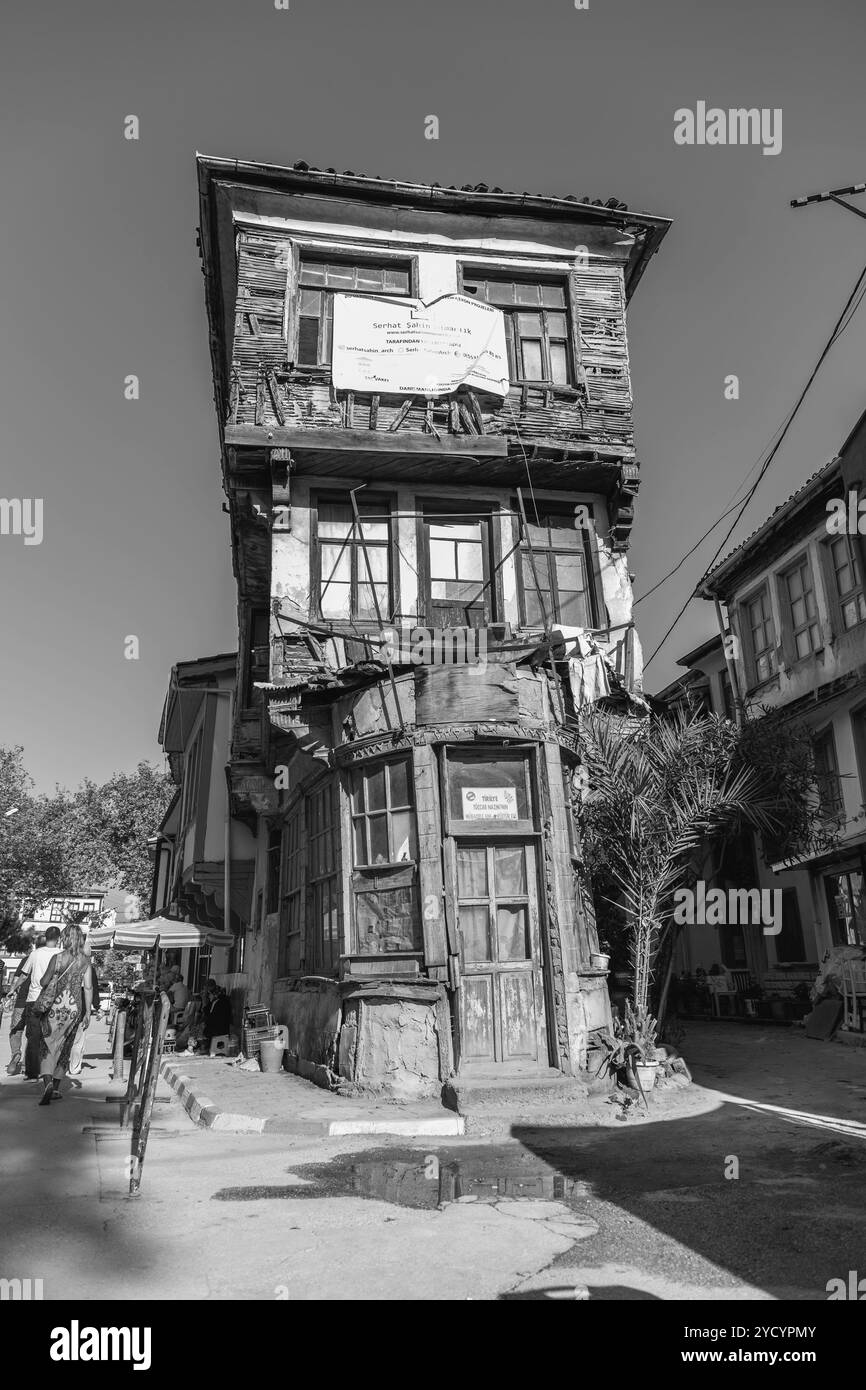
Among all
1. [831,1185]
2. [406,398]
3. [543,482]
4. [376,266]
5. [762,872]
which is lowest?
[831,1185]

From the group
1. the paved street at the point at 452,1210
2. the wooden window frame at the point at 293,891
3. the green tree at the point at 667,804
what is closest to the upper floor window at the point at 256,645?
the wooden window frame at the point at 293,891

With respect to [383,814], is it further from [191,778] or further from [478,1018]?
[191,778]

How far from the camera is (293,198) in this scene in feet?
49.2

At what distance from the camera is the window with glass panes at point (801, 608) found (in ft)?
69.2

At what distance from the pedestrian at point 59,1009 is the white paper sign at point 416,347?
9052mm

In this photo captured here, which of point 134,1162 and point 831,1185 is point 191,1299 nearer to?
point 134,1162

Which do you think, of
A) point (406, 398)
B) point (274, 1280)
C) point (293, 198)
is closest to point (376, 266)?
point (293, 198)

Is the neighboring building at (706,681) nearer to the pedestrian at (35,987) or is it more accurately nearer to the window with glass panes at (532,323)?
the window with glass panes at (532,323)

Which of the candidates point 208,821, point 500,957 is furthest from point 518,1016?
point 208,821

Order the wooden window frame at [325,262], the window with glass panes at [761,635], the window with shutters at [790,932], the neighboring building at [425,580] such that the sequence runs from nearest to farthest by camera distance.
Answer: the neighboring building at [425,580], the wooden window frame at [325,262], the window with shutters at [790,932], the window with glass panes at [761,635]

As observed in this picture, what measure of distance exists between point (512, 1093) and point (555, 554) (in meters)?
8.21

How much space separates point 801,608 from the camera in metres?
21.7
